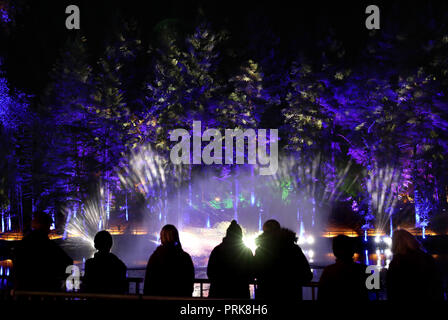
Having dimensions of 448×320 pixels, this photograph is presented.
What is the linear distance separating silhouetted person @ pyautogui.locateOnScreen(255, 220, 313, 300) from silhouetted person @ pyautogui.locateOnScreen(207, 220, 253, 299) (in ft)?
0.72

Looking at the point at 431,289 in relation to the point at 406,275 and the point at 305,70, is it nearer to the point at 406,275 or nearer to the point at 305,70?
the point at 406,275

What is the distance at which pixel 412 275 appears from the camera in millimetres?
3967

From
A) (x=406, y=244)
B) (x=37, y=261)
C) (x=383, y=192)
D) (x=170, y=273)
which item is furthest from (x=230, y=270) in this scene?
(x=383, y=192)

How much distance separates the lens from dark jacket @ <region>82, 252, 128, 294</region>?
447 centimetres

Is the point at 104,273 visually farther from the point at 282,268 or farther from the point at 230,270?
the point at 282,268

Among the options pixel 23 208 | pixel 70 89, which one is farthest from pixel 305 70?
pixel 23 208

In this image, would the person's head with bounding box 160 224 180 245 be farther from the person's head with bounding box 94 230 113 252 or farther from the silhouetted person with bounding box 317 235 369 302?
the silhouetted person with bounding box 317 235 369 302

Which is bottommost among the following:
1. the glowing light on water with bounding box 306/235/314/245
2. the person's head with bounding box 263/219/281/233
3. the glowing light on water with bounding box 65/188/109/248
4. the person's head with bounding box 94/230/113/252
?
the glowing light on water with bounding box 306/235/314/245

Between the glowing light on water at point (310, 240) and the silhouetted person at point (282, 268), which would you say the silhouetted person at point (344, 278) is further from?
the glowing light on water at point (310, 240)

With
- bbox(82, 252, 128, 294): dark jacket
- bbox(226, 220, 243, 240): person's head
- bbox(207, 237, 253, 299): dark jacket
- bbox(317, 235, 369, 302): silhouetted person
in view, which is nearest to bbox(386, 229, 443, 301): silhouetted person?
bbox(317, 235, 369, 302): silhouetted person

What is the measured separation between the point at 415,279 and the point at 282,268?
1381mm

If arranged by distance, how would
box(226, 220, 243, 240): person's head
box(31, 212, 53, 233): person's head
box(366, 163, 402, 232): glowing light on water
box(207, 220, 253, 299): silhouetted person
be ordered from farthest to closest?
box(366, 163, 402, 232): glowing light on water
box(226, 220, 243, 240): person's head
box(207, 220, 253, 299): silhouetted person
box(31, 212, 53, 233): person's head

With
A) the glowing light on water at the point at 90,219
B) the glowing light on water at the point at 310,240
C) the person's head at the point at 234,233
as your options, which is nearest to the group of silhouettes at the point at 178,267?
the person's head at the point at 234,233

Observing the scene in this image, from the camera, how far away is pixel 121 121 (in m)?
34.7
